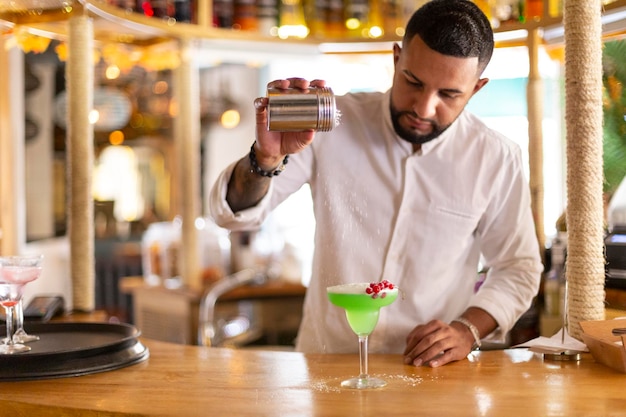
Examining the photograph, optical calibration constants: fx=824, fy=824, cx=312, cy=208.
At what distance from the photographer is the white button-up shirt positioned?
2332 millimetres

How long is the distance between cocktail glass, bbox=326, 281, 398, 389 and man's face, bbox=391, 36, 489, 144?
0.61 meters

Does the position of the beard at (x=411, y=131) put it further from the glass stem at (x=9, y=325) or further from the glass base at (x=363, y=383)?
the glass stem at (x=9, y=325)

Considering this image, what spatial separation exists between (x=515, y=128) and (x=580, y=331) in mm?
5736

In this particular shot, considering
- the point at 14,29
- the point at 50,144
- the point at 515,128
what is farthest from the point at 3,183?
the point at 515,128

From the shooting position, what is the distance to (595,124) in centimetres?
199

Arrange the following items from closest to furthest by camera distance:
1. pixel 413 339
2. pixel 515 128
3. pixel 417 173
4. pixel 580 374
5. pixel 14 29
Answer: pixel 580 374 < pixel 413 339 < pixel 417 173 < pixel 14 29 < pixel 515 128

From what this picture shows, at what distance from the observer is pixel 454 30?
2.05m

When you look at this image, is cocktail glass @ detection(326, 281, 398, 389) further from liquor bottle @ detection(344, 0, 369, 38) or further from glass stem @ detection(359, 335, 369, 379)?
liquor bottle @ detection(344, 0, 369, 38)

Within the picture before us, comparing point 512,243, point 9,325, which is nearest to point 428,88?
point 512,243

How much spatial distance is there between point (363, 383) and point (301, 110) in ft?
1.90

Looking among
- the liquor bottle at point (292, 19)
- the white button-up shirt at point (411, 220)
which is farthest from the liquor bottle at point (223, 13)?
the white button-up shirt at point (411, 220)

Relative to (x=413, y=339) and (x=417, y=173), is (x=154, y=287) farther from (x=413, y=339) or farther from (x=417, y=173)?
(x=413, y=339)

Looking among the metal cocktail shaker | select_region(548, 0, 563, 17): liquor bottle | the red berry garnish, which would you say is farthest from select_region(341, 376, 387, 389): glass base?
select_region(548, 0, 563, 17): liquor bottle

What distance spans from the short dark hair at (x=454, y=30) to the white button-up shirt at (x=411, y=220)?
1.14 feet
